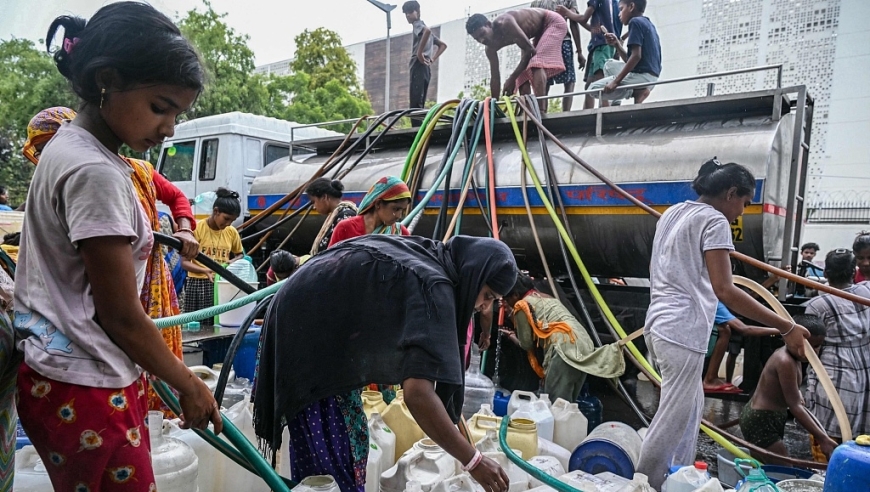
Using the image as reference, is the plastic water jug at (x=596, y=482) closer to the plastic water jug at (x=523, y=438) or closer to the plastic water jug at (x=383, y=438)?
the plastic water jug at (x=523, y=438)

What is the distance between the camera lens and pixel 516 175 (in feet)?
16.7

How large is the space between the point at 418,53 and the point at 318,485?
21.5ft

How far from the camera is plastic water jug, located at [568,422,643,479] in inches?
106

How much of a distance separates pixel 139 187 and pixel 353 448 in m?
1.28

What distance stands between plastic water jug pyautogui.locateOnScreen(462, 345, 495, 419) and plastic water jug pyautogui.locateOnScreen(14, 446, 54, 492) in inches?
99.2

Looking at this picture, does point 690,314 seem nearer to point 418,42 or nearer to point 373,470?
point 373,470

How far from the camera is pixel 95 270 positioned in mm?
1035

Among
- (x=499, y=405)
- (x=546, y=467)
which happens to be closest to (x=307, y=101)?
(x=499, y=405)

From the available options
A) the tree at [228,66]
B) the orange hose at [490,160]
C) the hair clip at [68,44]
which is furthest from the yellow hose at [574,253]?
the tree at [228,66]

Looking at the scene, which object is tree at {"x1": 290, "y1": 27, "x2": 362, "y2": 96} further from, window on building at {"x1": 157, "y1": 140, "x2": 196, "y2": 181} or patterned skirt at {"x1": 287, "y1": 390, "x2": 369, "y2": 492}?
patterned skirt at {"x1": 287, "y1": 390, "x2": 369, "y2": 492}

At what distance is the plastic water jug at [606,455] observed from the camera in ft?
8.87

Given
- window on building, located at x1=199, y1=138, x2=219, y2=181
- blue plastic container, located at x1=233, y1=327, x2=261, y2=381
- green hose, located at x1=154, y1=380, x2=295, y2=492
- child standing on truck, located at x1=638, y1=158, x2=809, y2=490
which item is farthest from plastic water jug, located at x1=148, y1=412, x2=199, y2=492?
window on building, located at x1=199, y1=138, x2=219, y2=181

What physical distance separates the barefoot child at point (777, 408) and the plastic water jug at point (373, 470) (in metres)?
2.10

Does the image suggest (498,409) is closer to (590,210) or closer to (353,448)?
(590,210)
